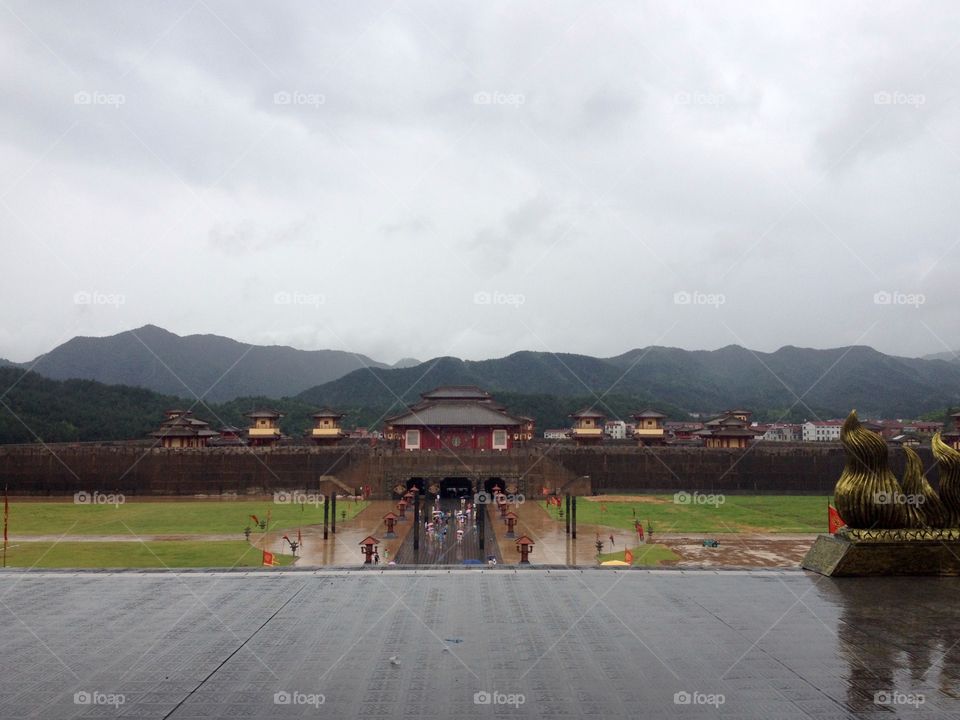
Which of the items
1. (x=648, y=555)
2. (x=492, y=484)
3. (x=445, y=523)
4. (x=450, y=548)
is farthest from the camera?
(x=492, y=484)

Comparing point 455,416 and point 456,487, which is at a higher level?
point 455,416

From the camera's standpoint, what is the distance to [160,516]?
3509 cm

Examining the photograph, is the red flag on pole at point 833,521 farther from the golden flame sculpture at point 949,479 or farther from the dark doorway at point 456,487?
the dark doorway at point 456,487

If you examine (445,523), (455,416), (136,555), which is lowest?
(445,523)

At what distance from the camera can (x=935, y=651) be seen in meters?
8.08

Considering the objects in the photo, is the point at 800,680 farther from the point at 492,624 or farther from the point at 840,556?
the point at 840,556

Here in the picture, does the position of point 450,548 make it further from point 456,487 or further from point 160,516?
point 456,487

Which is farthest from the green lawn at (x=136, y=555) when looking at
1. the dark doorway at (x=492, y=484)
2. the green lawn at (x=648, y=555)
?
the dark doorway at (x=492, y=484)

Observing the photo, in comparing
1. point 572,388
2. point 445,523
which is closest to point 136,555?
point 445,523

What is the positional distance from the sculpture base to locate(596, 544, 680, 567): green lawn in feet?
35.4

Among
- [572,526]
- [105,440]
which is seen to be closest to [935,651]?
[572,526]

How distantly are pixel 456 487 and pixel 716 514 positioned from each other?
17.4m

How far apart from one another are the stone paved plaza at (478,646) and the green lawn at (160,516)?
19775mm

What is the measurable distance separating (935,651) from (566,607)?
4.80m
